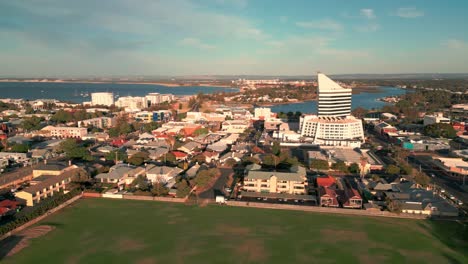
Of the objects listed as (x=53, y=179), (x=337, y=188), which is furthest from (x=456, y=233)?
(x=53, y=179)

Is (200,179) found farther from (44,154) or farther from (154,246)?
(44,154)

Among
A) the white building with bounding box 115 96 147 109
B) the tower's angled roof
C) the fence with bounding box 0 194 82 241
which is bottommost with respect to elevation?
the fence with bounding box 0 194 82 241

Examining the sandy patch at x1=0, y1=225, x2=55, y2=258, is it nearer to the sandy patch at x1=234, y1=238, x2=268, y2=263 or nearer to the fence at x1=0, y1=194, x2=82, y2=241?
the fence at x1=0, y1=194, x2=82, y2=241

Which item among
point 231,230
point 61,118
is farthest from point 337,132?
point 61,118

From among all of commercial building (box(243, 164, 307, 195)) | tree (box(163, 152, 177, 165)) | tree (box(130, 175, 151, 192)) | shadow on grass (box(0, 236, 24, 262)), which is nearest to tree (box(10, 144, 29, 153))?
tree (box(163, 152, 177, 165))

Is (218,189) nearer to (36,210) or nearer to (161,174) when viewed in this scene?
(161,174)

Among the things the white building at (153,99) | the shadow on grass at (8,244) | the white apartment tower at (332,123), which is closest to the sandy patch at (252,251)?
the shadow on grass at (8,244)
